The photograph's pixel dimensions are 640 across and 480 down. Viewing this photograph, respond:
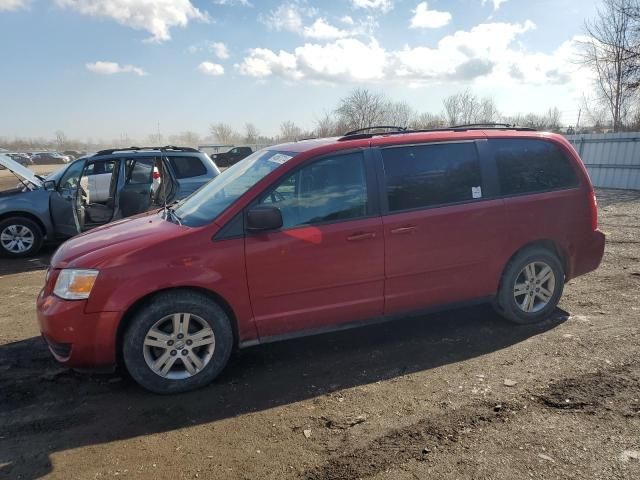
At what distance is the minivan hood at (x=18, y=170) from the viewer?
7.91 meters

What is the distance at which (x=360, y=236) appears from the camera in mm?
3785

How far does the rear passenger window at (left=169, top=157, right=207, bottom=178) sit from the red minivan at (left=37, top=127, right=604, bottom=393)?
4420 mm

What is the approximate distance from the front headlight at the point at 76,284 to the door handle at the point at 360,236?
1926 millimetres

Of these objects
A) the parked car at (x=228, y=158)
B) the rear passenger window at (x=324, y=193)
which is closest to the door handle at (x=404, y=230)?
the rear passenger window at (x=324, y=193)

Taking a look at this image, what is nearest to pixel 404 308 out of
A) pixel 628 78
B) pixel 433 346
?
pixel 433 346

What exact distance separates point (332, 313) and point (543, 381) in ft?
5.53

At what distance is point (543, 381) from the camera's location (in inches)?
138

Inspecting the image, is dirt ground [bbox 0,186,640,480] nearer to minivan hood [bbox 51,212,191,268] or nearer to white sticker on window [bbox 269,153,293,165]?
minivan hood [bbox 51,212,191,268]

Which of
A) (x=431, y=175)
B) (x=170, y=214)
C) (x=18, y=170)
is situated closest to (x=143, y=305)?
(x=170, y=214)

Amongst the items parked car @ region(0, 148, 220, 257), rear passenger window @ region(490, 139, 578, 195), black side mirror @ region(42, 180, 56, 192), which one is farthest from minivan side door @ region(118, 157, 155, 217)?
rear passenger window @ region(490, 139, 578, 195)

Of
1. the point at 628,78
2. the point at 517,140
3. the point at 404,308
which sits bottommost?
the point at 404,308

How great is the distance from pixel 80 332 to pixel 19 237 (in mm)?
6097

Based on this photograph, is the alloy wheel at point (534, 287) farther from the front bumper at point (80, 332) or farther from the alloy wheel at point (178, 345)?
the front bumper at point (80, 332)

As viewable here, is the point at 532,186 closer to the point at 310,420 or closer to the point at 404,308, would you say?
the point at 404,308
